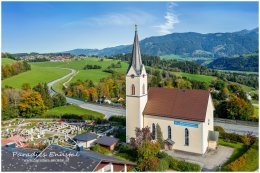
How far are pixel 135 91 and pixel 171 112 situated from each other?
13.9ft

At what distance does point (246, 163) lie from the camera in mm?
26188

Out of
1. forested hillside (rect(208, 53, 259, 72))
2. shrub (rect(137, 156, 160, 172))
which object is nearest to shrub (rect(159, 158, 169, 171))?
shrub (rect(137, 156, 160, 172))

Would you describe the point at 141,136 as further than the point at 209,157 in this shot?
Yes

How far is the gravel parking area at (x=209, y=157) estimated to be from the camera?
27089 millimetres

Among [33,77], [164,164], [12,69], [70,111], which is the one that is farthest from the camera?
[33,77]

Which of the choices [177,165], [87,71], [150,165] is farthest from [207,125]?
[87,71]

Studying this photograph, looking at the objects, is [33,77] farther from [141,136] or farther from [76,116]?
[141,136]

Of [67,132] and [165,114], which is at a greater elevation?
[165,114]

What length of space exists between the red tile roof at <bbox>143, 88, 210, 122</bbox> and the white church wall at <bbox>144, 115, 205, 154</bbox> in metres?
0.54

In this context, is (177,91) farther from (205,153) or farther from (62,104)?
(62,104)

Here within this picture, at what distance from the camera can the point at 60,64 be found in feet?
396

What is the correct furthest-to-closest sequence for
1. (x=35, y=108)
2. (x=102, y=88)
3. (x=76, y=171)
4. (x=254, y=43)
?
(x=254, y=43), (x=102, y=88), (x=35, y=108), (x=76, y=171)

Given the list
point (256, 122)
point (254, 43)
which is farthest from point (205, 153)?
point (254, 43)

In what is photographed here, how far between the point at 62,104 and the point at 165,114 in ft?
108
